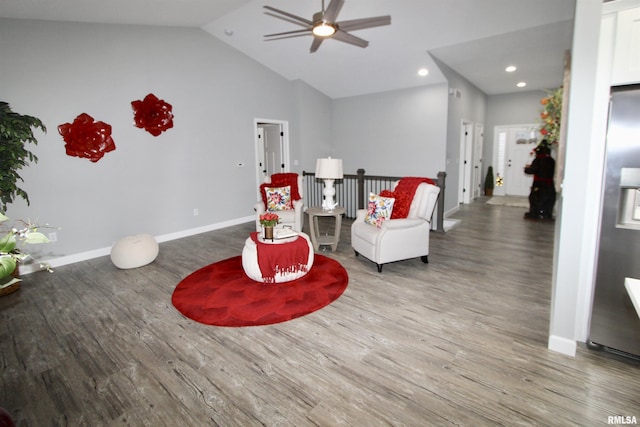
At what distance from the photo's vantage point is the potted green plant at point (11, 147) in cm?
344

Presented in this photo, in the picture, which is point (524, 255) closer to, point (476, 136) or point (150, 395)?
point (150, 395)

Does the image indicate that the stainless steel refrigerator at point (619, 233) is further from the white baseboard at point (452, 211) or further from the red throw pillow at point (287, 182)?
the white baseboard at point (452, 211)

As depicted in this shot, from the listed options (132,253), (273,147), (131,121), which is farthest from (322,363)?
(273,147)

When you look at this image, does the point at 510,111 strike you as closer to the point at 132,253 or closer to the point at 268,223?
the point at 268,223

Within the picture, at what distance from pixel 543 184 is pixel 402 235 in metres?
4.26

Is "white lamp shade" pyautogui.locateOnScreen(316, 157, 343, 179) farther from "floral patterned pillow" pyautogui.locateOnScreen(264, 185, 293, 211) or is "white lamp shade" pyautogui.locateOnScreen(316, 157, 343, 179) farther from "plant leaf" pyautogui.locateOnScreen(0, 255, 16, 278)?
"plant leaf" pyautogui.locateOnScreen(0, 255, 16, 278)

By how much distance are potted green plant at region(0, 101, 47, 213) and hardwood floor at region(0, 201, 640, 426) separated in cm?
108

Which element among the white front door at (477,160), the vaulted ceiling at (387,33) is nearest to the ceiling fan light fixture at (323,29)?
the vaulted ceiling at (387,33)

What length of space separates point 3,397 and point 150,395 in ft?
2.92

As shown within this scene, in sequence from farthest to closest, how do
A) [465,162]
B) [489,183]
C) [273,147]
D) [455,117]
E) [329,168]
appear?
[489,183]
[465,162]
[273,147]
[455,117]
[329,168]

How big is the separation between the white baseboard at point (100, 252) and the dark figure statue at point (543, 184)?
18.8 feet

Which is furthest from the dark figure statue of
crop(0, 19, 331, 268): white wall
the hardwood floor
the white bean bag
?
the white bean bag

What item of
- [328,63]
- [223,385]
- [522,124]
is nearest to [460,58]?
[328,63]

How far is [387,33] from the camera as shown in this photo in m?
4.98
